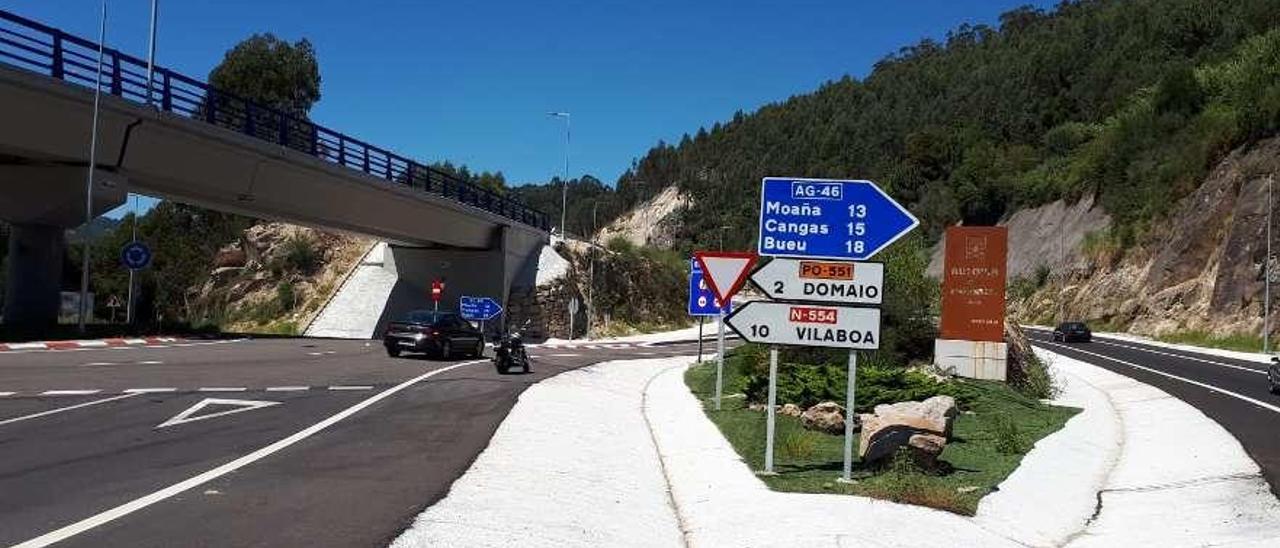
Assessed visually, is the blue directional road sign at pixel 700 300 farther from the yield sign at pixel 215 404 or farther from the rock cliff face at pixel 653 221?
the rock cliff face at pixel 653 221

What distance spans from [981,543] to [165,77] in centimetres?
2790

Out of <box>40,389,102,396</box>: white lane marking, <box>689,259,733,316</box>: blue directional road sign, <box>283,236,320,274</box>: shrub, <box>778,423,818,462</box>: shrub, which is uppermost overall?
<box>283,236,320,274</box>: shrub

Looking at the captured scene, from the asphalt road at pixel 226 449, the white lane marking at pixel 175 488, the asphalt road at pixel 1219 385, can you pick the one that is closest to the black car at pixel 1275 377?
the asphalt road at pixel 1219 385

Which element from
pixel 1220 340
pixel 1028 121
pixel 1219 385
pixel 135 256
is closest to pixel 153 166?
pixel 135 256

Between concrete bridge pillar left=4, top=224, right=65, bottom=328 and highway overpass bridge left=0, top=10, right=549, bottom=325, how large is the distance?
0.09ft

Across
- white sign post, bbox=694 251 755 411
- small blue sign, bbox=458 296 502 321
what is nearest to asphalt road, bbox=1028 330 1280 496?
white sign post, bbox=694 251 755 411

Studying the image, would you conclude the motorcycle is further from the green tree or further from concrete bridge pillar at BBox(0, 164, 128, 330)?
the green tree

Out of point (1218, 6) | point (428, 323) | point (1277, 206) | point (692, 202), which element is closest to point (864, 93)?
point (692, 202)

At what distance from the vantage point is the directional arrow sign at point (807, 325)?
36.6ft

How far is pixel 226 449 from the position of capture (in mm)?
11523

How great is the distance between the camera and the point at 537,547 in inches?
298

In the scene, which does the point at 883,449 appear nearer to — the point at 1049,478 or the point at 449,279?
the point at 1049,478

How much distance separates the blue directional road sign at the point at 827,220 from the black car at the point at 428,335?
20235mm

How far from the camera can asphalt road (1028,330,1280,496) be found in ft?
50.3
